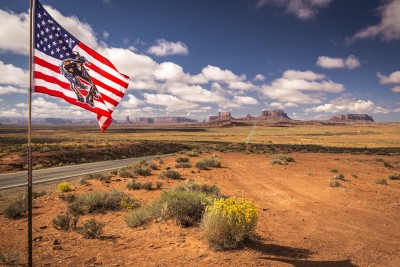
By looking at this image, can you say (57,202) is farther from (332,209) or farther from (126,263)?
(332,209)

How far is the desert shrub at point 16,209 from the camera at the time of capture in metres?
9.56

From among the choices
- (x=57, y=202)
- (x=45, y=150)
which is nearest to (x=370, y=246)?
(x=57, y=202)

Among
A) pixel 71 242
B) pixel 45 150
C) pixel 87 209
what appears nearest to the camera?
pixel 71 242

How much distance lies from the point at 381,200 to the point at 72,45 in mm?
13320

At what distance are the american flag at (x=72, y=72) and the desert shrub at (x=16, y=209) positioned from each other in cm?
606

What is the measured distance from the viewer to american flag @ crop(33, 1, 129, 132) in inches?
214

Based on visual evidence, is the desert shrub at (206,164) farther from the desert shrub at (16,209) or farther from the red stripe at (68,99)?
the red stripe at (68,99)

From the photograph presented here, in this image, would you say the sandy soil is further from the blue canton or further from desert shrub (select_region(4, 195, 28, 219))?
the blue canton

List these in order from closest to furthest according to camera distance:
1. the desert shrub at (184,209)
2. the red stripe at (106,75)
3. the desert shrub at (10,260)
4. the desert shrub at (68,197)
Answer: the desert shrub at (10,260), the red stripe at (106,75), the desert shrub at (184,209), the desert shrub at (68,197)

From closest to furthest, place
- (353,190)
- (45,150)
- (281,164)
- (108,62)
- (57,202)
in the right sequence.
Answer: (108,62) < (57,202) < (353,190) < (281,164) < (45,150)

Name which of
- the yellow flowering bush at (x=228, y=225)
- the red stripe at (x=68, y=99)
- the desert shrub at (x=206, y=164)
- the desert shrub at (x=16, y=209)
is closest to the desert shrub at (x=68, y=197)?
the desert shrub at (x=16, y=209)

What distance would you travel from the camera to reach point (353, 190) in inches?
567

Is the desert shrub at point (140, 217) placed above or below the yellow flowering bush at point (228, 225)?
below

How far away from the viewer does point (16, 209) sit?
966 cm
